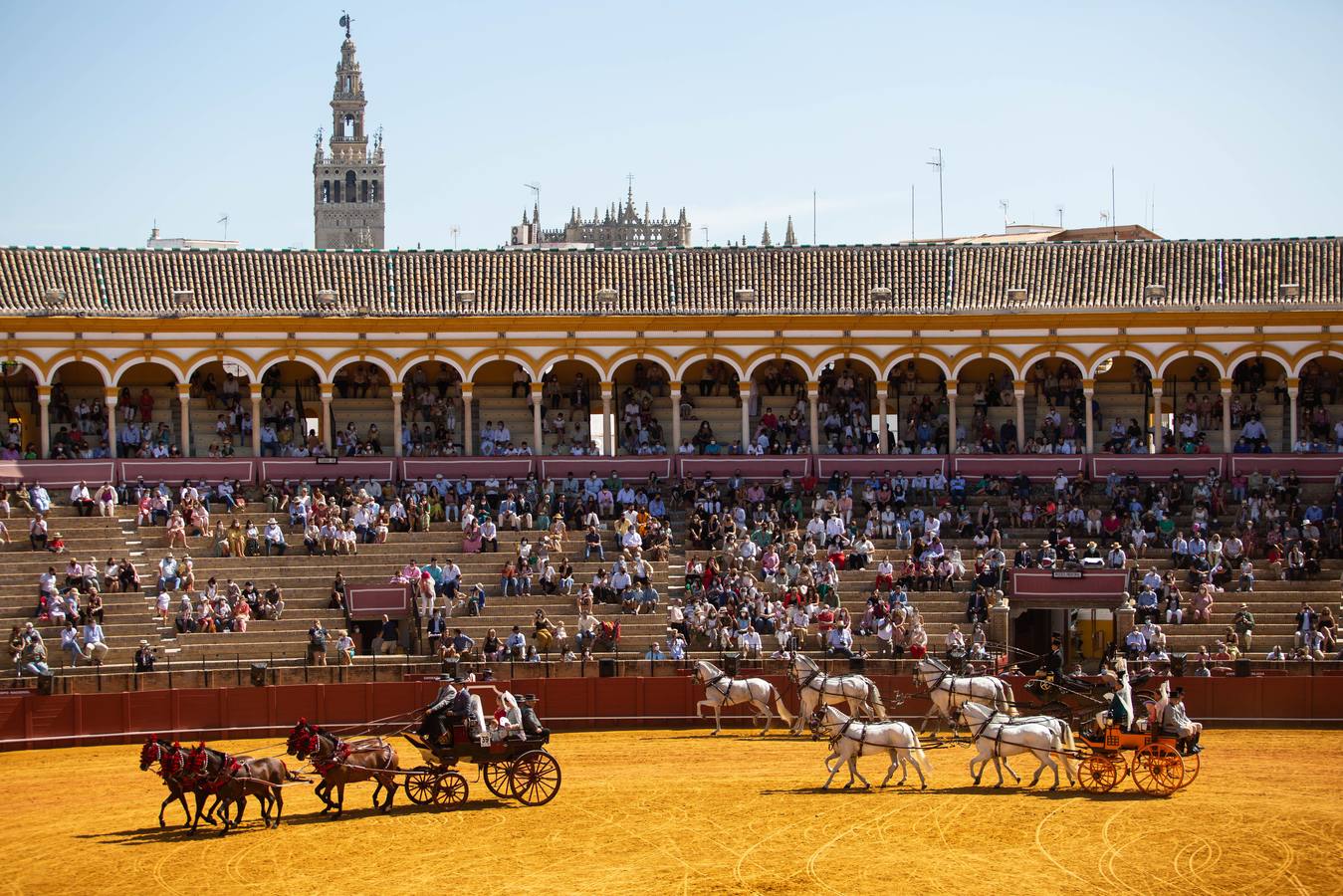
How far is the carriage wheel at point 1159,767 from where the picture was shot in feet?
89.9

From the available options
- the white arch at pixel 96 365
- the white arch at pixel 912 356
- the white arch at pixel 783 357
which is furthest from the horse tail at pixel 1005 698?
the white arch at pixel 96 365

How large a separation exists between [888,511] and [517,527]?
8439mm

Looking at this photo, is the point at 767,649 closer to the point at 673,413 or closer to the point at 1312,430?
the point at 673,413

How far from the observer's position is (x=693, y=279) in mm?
51781

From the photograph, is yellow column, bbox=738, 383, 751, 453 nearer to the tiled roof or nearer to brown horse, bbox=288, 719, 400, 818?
the tiled roof

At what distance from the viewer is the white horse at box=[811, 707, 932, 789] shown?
28.3 m

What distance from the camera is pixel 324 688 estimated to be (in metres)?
36.8

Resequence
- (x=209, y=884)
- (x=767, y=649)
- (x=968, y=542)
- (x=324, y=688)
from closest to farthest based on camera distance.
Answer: (x=209, y=884), (x=324, y=688), (x=767, y=649), (x=968, y=542)

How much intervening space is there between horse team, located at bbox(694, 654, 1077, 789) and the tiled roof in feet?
54.0

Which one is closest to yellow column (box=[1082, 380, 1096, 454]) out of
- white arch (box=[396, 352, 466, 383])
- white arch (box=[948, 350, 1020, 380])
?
white arch (box=[948, 350, 1020, 380])

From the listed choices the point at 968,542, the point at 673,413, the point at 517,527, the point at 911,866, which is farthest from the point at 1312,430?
the point at 911,866

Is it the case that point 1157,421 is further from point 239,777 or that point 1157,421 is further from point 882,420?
point 239,777

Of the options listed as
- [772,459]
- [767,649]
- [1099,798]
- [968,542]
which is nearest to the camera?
[1099,798]

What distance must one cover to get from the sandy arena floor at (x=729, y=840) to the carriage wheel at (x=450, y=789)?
31 centimetres
